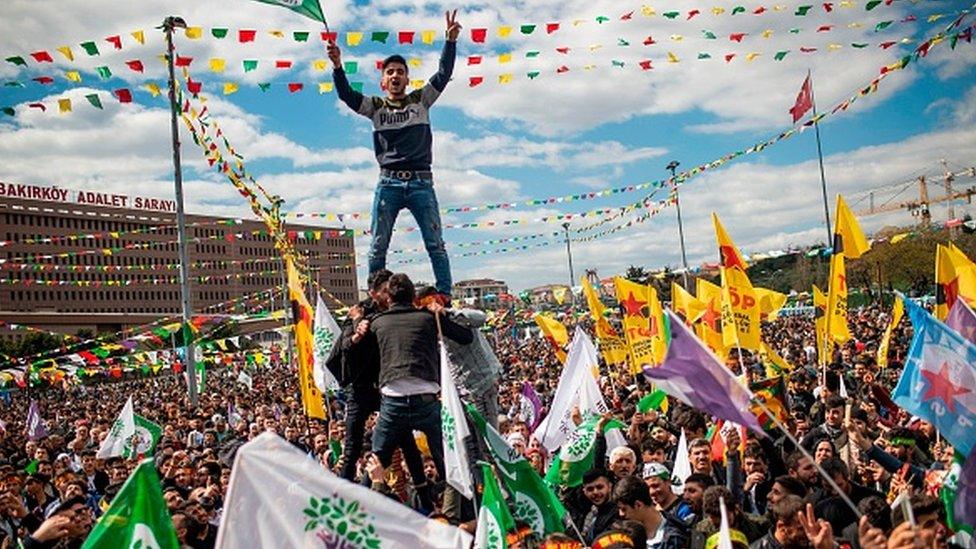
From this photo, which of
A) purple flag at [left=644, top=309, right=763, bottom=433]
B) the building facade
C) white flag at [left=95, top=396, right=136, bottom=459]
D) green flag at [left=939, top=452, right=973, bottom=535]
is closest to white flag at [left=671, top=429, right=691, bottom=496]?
green flag at [left=939, top=452, right=973, bottom=535]

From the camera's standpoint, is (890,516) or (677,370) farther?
(890,516)

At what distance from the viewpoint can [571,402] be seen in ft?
31.2

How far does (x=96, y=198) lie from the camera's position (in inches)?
3932

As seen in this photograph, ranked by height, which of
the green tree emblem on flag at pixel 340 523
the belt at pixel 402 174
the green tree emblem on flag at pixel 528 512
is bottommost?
the green tree emblem on flag at pixel 528 512

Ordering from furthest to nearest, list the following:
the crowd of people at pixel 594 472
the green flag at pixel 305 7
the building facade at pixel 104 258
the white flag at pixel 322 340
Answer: the building facade at pixel 104 258
the white flag at pixel 322 340
the green flag at pixel 305 7
the crowd of people at pixel 594 472

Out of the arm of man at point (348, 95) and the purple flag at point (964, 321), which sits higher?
the arm of man at point (348, 95)

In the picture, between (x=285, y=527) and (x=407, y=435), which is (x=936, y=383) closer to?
(x=407, y=435)

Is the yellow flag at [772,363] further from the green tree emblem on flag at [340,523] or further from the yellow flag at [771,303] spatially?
the green tree emblem on flag at [340,523]

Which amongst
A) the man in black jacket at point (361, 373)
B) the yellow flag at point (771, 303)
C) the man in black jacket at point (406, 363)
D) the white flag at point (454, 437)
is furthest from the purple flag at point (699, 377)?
the yellow flag at point (771, 303)

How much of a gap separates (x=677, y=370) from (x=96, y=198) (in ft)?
350

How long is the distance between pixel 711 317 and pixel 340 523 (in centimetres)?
1214

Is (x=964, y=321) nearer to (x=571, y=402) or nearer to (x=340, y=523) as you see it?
(x=571, y=402)

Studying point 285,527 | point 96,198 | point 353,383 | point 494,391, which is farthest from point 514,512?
point 96,198

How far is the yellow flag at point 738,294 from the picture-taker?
36.7 feet
